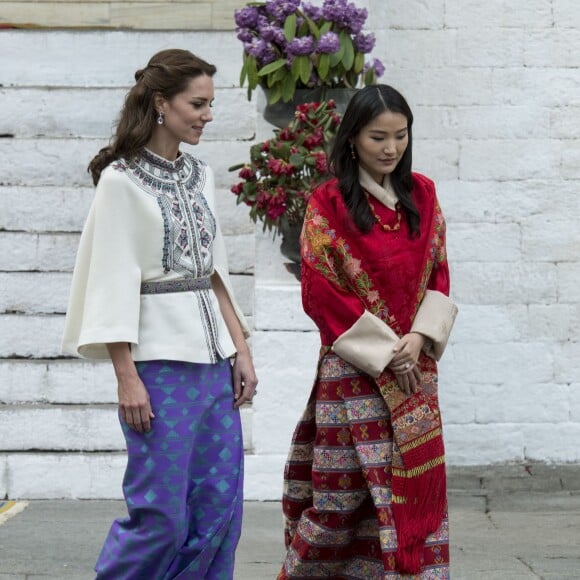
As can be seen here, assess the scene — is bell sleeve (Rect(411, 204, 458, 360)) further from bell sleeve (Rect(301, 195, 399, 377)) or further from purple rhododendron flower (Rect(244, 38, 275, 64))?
purple rhododendron flower (Rect(244, 38, 275, 64))

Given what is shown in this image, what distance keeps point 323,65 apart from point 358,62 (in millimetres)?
192

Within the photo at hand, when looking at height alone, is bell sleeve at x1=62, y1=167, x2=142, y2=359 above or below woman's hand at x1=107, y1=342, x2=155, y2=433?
above

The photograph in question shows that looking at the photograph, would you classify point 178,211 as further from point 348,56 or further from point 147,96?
point 348,56

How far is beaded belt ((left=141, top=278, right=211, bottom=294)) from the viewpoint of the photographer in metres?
3.60

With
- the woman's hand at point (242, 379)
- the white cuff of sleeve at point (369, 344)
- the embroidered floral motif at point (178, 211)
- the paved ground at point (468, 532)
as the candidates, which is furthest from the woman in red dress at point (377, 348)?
the paved ground at point (468, 532)

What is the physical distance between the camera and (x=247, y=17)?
5652 millimetres

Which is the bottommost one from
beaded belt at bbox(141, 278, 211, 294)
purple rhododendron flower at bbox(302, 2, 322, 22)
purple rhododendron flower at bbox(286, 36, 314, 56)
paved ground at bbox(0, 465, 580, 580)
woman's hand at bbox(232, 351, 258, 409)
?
paved ground at bbox(0, 465, 580, 580)

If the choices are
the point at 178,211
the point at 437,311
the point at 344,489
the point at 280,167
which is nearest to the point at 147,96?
the point at 178,211

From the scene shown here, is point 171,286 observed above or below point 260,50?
below

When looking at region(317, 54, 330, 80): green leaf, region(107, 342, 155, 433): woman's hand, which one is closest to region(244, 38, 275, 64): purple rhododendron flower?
region(317, 54, 330, 80): green leaf

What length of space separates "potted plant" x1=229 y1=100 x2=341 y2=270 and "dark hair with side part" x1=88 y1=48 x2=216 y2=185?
6.05ft

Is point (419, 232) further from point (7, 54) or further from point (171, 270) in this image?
point (7, 54)

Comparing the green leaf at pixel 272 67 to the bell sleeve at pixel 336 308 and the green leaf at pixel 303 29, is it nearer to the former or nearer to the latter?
the green leaf at pixel 303 29

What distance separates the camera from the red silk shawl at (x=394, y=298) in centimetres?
377
